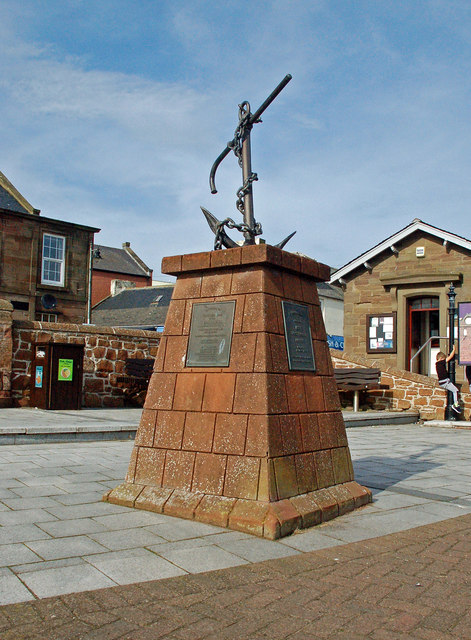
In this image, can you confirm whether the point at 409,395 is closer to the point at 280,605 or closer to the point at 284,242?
the point at 284,242

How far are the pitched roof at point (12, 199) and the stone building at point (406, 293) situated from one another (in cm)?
1492

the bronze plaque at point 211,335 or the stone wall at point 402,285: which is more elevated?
the stone wall at point 402,285

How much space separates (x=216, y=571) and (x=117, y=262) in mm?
51784

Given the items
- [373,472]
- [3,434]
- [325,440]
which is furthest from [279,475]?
[3,434]

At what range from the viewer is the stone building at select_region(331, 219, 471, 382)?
1973cm

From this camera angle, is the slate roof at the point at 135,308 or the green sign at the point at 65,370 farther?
the slate roof at the point at 135,308

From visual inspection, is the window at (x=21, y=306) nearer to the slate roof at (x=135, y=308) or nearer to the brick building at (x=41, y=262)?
the brick building at (x=41, y=262)

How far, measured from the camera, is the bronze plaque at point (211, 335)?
5125mm

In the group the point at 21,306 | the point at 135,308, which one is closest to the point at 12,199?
the point at 21,306

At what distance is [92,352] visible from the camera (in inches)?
535

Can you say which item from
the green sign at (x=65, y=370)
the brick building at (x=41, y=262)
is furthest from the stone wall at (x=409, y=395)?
the brick building at (x=41, y=262)

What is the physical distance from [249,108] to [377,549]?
13.4 ft

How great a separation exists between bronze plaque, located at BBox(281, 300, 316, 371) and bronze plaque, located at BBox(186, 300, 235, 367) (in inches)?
19.0

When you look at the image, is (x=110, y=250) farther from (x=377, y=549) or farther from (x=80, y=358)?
(x=377, y=549)
